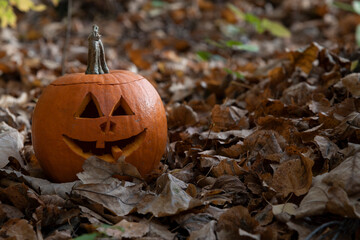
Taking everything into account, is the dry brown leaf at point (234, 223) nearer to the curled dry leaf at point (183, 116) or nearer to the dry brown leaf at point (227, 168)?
the dry brown leaf at point (227, 168)

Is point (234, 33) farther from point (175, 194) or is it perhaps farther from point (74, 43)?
point (175, 194)

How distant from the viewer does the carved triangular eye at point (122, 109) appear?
2.23 metres

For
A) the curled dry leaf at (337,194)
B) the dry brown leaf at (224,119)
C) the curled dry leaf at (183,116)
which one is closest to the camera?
the curled dry leaf at (337,194)

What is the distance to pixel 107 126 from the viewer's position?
7.04 feet

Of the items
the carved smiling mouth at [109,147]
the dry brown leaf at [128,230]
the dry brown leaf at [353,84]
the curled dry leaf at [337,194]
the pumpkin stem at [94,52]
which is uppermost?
the pumpkin stem at [94,52]

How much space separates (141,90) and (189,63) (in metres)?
3.29

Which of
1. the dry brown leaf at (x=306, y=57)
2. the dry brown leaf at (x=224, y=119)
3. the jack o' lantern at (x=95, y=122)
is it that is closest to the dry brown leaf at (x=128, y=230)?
the jack o' lantern at (x=95, y=122)

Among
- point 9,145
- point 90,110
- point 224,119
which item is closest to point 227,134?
point 224,119

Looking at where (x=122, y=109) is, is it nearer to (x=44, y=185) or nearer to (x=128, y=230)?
(x=44, y=185)

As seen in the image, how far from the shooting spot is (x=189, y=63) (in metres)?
5.50

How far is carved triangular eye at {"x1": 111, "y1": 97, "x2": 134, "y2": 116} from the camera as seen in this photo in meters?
2.23

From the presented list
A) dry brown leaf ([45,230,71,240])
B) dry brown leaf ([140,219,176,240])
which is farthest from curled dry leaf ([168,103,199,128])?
dry brown leaf ([45,230,71,240])

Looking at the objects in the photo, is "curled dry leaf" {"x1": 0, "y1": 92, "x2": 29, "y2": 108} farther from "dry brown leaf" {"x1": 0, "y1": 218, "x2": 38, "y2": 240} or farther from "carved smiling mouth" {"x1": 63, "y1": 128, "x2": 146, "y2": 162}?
"dry brown leaf" {"x1": 0, "y1": 218, "x2": 38, "y2": 240}

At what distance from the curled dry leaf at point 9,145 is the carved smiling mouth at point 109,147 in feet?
1.44
